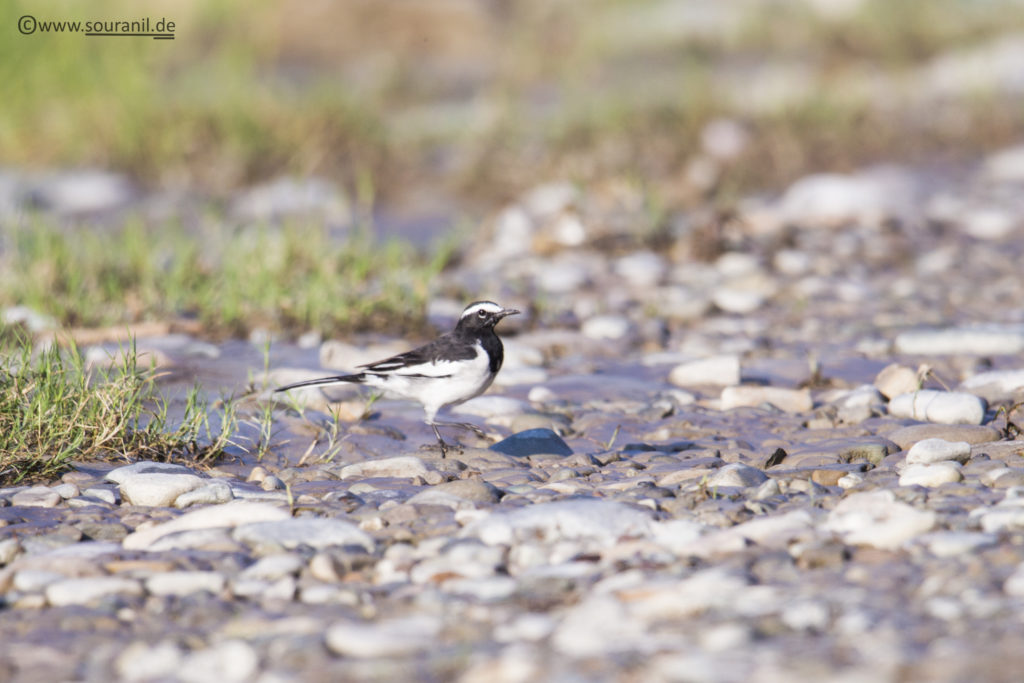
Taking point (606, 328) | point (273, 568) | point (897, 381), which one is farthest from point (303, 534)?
point (606, 328)

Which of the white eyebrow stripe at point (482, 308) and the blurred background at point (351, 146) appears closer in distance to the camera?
the white eyebrow stripe at point (482, 308)

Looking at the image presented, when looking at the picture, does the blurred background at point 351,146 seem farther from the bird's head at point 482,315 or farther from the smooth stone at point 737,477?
the smooth stone at point 737,477

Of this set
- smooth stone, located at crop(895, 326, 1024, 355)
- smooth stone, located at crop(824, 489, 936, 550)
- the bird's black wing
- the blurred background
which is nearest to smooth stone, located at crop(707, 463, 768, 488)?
smooth stone, located at crop(824, 489, 936, 550)

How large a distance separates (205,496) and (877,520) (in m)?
1.91

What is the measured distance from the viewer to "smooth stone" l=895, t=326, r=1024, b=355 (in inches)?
222

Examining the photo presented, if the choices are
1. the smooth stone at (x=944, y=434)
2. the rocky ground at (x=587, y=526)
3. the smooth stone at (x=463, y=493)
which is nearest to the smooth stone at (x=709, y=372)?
the rocky ground at (x=587, y=526)

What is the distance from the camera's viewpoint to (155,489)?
12.1ft

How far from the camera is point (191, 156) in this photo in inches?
389

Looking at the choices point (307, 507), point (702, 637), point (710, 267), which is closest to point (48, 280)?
point (307, 507)

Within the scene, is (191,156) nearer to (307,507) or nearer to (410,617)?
(307,507)

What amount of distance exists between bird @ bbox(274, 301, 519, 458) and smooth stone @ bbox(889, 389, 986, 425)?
1505mm

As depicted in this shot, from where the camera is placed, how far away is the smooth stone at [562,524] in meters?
3.20

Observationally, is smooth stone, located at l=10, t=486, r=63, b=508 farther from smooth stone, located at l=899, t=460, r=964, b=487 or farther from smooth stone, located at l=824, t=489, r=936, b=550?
smooth stone, located at l=899, t=460, r=964, b=487

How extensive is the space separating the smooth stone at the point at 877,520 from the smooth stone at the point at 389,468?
53.9 inches
